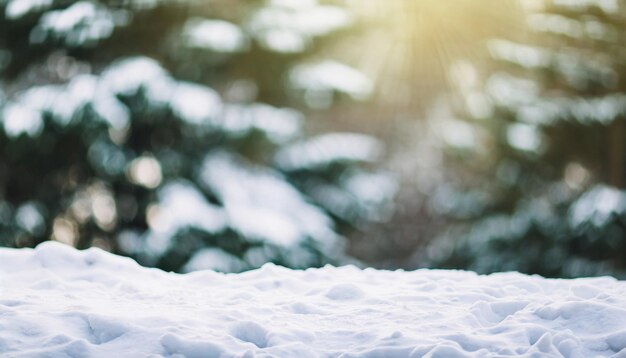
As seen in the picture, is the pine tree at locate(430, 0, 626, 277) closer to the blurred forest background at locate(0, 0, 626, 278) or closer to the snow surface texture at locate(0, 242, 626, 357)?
the blurred forest background at locate(0, 0, 626, 278)

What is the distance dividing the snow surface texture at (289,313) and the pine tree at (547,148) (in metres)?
3.38

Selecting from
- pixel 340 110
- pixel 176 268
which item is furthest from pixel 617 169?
pixel 176 268

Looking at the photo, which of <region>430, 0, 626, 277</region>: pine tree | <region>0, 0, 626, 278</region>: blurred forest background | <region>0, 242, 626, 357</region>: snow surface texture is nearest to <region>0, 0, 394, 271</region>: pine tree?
<region>0, 0, 626, 278</region>: blurred forest background

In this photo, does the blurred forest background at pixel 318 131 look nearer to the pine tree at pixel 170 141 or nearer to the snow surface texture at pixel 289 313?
A: the pine tree at pixel 170 141

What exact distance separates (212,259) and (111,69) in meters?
1.11

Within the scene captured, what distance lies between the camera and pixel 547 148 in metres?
4.74

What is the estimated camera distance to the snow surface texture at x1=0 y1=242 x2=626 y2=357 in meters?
0.97

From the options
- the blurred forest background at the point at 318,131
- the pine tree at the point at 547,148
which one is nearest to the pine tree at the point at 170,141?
the blurred forest background at the point at 318,131

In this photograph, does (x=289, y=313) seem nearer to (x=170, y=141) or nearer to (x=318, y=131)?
(x=170, y=141)

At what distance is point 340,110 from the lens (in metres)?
4.70

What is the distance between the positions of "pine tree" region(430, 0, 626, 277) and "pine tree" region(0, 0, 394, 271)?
2.27 feet

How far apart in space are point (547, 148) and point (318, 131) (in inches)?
51.9

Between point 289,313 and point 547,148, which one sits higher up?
point 289,313

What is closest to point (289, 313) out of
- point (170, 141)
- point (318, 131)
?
point (170, 141)
